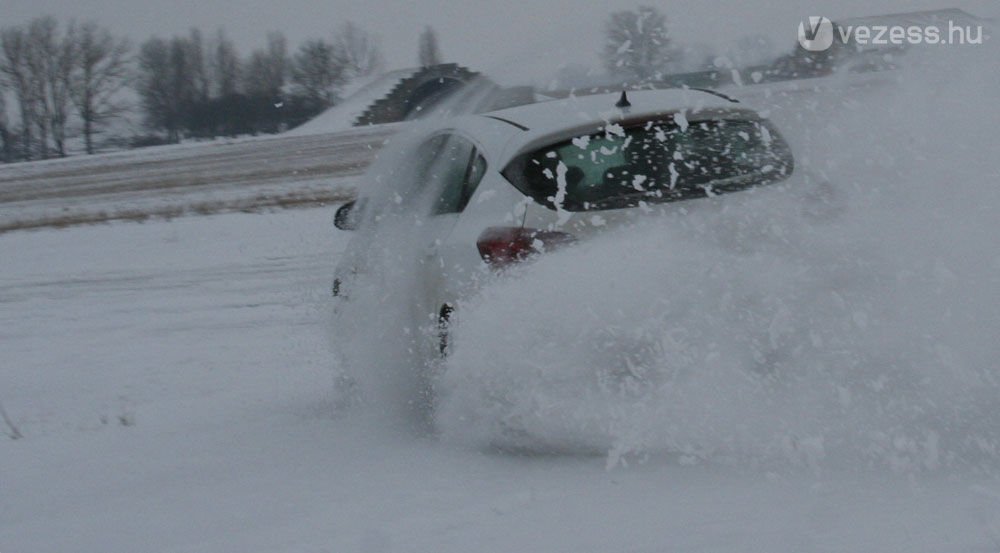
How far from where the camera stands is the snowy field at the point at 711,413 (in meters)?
3.76

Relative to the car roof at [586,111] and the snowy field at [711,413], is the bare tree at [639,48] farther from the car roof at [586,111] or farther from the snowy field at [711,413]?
the snowy field at [711,413]

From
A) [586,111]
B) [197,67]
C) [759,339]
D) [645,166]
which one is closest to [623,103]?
[586,111]

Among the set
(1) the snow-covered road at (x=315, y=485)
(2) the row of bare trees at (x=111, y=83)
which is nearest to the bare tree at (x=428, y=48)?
(2) the row of bare trees at (x=111, y=83)

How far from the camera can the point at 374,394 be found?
5.59 m

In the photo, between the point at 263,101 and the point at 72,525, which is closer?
the point at 72,525

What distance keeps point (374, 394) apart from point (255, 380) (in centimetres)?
161

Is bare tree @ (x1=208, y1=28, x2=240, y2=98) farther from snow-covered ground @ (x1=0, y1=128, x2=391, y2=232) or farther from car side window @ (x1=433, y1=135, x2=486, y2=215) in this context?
car side window @ (x1=433, y1=135, x2=486, y2=215)

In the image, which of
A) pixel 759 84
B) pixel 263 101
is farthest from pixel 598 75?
pixel 263 101

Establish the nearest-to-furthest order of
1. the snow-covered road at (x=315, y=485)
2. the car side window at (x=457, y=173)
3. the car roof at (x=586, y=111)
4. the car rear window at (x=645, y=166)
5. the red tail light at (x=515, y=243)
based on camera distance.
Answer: the snow-covered road at (x=315, y=485) → the red tail light at (x=515, y=243) → the car rear window at (x=645, y=166) → the car roof at (x=586, y=111) → the car side window at (x=457, y=173)

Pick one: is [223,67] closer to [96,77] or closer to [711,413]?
[96,77]

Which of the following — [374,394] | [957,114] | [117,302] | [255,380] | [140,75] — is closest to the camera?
[957,114]

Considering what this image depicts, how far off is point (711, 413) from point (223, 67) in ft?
288

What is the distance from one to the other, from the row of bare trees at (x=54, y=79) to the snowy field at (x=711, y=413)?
72727 millimetres

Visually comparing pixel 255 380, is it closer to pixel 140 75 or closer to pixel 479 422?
pixel 479 422
